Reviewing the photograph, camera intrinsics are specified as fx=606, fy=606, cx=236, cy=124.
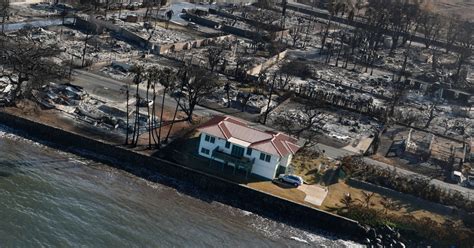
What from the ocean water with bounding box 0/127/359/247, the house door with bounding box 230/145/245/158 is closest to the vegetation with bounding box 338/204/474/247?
the ocean water with bounding box 0/127/359/247

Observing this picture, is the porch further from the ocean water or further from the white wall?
the ocean water

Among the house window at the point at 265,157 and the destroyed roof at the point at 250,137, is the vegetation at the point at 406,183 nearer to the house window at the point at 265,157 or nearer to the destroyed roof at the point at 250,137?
the destroyed roof at the point at 250,137

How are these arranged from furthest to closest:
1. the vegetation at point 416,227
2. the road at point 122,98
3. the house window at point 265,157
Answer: the road at point 122,98, the house window at point 265,157, the vegetation at point 416,227

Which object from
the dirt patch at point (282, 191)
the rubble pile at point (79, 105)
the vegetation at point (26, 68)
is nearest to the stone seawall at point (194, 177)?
the dirt patch at point (282, 191)

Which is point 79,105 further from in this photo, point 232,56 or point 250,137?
point 232,56

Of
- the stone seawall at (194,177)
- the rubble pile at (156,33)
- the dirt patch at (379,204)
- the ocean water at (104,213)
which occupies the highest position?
the rubble pile at (156,33)

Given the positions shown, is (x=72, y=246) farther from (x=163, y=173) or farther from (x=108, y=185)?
(x=163, y=173)

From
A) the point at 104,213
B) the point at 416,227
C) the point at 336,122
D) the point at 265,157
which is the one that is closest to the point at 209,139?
the point at 265,157
